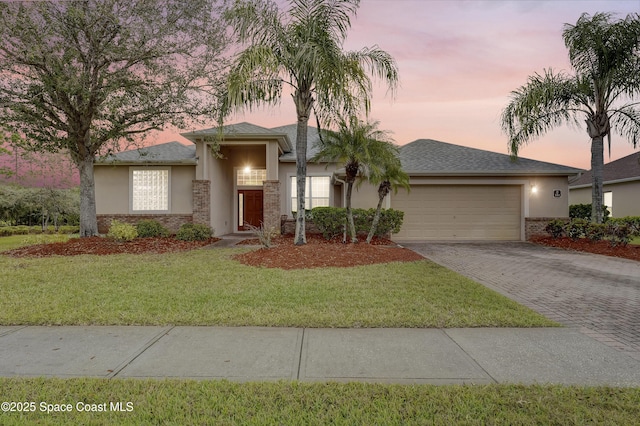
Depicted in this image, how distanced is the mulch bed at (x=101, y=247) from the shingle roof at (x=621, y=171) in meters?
20.0

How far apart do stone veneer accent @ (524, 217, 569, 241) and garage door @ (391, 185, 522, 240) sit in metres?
0.31

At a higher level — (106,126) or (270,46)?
(270,46)

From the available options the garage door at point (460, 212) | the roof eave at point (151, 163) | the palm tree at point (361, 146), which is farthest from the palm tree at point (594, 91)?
the roof eave at point (151, 163)

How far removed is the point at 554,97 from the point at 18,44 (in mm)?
19269

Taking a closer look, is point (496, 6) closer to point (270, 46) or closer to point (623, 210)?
point (270, 46)

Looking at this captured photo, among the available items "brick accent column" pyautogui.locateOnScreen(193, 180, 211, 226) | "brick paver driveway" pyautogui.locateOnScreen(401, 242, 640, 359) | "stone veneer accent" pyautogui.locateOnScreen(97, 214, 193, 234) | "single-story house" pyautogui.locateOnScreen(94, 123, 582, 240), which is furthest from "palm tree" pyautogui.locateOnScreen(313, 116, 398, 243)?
"stone veneer accent" pyautogui.locateOnScreen(97, 214, 193, 234)

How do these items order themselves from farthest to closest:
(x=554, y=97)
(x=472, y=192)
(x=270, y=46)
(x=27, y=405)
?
1. (x=472, y=192)
2. (x=554, y=97)
3. (x=270, y=46)
4. (x=27, y=405)

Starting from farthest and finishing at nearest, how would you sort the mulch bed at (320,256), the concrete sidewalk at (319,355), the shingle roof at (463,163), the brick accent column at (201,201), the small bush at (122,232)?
the shingle roof at (463,163) → the brick accent column at (201,201) → the small bush at (122,232) → the mulch bed at (320,256) → the concrete sidewalk at (319,355)

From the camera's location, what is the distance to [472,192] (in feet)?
48.5

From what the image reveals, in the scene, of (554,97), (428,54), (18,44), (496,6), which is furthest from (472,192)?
(18,44)

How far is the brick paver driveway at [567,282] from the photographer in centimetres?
435

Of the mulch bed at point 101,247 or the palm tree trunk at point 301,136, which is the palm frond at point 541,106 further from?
the mulch bed at point 101,247

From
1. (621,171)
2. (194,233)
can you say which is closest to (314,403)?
(194,233)

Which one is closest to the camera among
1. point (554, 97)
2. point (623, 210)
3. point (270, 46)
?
point (270, 46)
